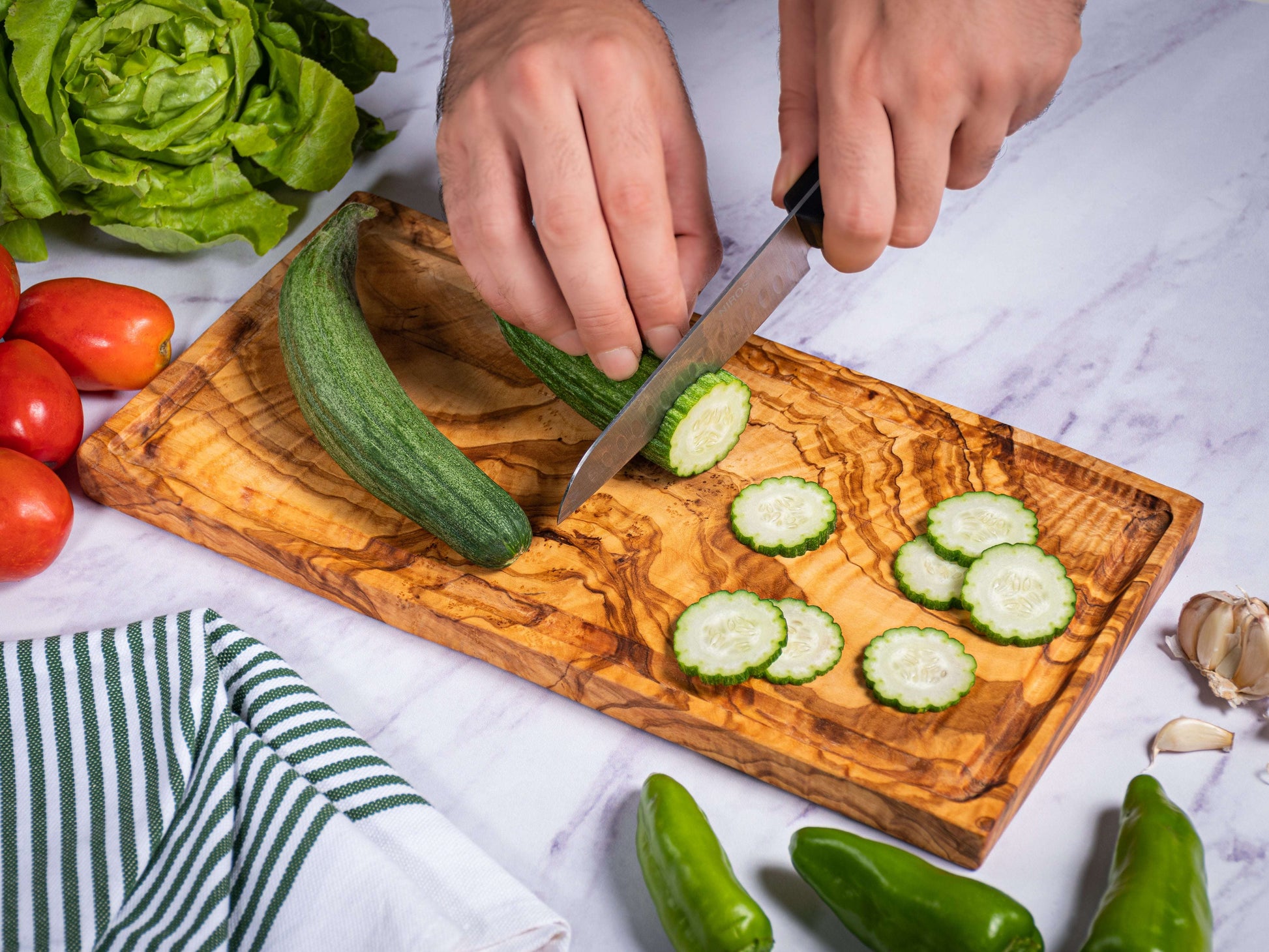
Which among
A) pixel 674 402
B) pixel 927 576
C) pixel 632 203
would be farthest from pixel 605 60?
pixel 927 576

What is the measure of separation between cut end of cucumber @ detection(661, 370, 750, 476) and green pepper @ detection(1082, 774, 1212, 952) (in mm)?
1038

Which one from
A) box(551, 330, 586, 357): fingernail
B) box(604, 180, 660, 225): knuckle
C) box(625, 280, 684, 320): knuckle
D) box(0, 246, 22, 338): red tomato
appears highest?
box(604, 180, 660, 225): knuckle

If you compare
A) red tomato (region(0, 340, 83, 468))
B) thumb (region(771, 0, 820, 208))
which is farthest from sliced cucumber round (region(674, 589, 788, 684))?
red tomato (region(0, 340, 83, 468))

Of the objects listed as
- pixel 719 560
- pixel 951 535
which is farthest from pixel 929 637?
pixel 719 560

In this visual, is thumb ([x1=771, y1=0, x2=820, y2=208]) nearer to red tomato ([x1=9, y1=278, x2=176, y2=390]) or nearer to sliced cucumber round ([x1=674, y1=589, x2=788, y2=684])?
sliced cucumber round ([x1=674, y1=589, x2=788, y2=684])

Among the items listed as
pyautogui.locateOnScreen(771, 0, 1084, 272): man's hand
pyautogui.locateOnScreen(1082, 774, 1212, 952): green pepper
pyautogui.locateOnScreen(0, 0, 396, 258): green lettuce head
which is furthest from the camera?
pyautogui.locateOnScreen(0, 0, 396, 258): green lettuce head

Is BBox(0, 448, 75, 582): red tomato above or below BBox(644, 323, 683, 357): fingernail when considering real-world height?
below

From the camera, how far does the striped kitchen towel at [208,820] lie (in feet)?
5.72

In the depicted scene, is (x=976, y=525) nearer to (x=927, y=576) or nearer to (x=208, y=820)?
(x=927, y=576)

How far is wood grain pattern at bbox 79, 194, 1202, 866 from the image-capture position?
2031 mm

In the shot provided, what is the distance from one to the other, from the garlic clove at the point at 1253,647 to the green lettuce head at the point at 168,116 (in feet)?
7.83

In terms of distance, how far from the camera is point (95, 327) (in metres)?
2.59

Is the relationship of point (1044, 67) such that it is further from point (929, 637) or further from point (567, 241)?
point (929, 637)

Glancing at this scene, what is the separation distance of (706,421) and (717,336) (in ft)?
0.61
